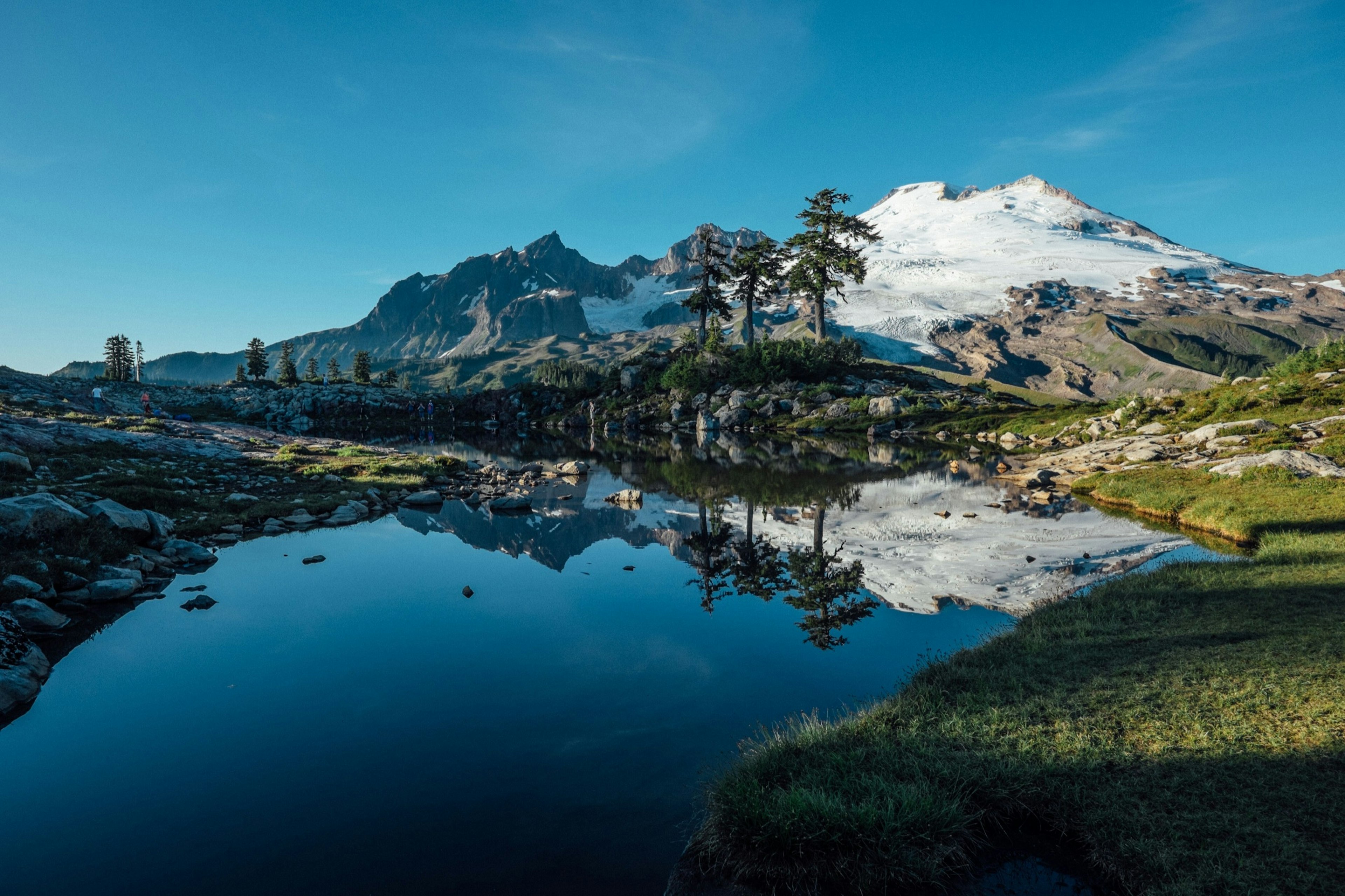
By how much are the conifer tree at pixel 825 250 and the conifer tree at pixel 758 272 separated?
95.3 inches

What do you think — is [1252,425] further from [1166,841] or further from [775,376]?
[775,376]

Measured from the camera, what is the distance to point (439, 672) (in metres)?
12.8

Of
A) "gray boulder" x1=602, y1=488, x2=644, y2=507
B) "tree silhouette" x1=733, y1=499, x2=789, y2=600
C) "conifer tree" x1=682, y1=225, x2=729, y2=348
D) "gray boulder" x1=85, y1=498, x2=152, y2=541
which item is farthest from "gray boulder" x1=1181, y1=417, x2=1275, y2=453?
"conifer tree" x1=682, y1=225, x2=729, y2=348

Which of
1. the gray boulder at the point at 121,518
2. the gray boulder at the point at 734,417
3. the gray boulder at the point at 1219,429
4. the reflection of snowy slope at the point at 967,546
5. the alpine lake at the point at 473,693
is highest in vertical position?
the gray boulder at the point at 734,417

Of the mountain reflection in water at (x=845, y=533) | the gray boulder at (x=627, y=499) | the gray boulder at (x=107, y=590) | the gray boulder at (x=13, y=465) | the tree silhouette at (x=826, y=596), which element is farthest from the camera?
the gray boulder at (x=627, y=499)

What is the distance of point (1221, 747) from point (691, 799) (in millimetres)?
7094

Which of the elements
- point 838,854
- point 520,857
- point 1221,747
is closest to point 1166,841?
point 1221,747

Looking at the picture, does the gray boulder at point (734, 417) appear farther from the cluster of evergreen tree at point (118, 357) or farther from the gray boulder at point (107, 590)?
the cluster of evergreen tree at point (118, 357)

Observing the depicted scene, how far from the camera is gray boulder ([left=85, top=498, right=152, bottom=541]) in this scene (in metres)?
18.5

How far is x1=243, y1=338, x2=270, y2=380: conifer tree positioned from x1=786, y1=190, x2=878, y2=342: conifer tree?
130189 mm

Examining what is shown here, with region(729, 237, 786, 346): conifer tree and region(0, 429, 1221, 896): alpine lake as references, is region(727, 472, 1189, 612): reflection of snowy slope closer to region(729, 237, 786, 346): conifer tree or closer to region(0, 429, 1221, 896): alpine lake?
region(0, 429, 1221, 896): alpine lake

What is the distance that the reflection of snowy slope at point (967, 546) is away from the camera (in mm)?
17516

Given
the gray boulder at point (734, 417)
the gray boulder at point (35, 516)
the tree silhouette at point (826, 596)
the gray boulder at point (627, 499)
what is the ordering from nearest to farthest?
the tree silhouette at point (826, 596) < the gray boulder at point (35, 516) < the gray boulder at point (627, 499) < the gray boulder at point (734, 417)

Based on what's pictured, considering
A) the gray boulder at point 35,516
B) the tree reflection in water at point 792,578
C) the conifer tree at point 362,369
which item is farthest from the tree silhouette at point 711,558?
the conifer tree at point 362,369
